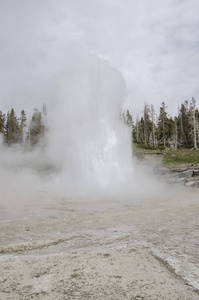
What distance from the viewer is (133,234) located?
150 inches

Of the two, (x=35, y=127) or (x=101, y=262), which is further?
(x=35, y=127)

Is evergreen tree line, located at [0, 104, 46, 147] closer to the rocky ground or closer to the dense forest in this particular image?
the dense forest

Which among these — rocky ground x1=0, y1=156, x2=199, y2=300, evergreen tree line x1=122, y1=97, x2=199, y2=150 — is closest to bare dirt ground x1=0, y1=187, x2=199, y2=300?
rocky ground x1=0, y1=156, x2=199, y2=300

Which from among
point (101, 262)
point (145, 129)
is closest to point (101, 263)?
point (101, 262)

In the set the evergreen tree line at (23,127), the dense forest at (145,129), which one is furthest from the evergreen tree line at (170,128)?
the evergreen tree line at (23,127)

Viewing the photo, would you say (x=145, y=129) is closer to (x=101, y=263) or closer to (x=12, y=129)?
(x=12, y=129)

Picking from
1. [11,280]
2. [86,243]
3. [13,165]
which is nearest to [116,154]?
[86,243]

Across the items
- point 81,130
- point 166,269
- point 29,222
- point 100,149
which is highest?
point 81,130

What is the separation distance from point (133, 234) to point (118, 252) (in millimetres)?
1002

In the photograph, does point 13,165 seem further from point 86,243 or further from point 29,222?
point 86,243

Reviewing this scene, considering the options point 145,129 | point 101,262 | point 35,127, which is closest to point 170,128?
point 145,129

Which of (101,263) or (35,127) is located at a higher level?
(35,127)

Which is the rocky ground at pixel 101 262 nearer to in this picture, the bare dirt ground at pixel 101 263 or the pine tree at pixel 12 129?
the bare dirt ground at pixel 101 263

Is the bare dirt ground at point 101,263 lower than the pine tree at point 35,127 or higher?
lower
